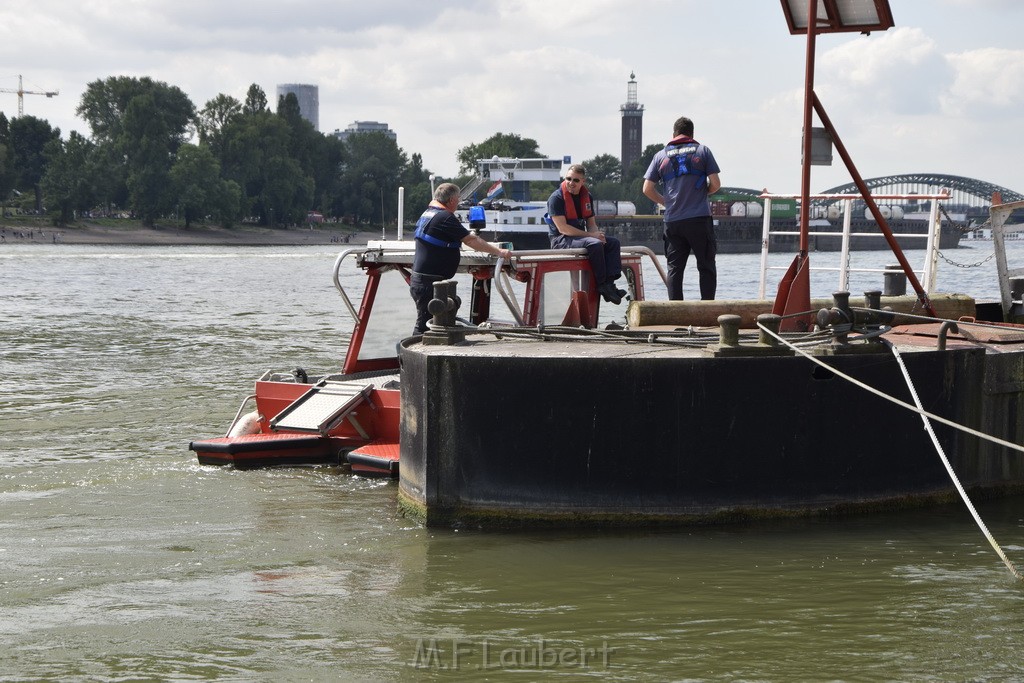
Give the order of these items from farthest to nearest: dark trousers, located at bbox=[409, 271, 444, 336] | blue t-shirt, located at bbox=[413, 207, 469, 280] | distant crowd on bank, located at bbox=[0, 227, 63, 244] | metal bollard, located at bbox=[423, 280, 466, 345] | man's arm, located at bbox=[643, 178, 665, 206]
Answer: distant crowd on bank, located at bbox=[0, 227, 63, 244] → man's arm, located at bbox=[643, 178, 665, 206] → dark trousers, located at bbox=[409, 271, 444, 336] → blue t-shirt, located at bbox=[413, 207, 469, 280] → metal bollard, located at bbox=[423, 280, 466, 345]

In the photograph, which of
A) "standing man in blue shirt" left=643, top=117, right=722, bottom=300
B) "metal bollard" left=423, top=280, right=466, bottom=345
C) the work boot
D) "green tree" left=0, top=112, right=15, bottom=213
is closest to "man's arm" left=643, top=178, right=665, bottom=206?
"standing man in blue shirt" left=643, top=117, right=722, bottom=300

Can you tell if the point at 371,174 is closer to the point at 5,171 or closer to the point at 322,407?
the point at 5,171

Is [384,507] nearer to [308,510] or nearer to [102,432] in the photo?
[308,510]

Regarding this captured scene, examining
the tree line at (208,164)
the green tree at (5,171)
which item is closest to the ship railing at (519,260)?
the tree line at (208,164)

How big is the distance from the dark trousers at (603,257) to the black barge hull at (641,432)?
282cm

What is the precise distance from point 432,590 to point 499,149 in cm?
15369

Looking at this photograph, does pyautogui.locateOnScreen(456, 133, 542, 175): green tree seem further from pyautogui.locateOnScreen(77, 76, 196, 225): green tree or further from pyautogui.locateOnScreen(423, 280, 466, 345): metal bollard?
pyautogui.locateOnScreen(423, 280, 466, 345): metal bollard

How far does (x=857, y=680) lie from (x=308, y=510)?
483cm

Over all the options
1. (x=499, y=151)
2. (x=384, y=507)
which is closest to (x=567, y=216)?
(x=384, y=507)

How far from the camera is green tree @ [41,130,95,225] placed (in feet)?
418

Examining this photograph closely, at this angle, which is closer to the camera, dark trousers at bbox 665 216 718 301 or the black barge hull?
the black barge hull

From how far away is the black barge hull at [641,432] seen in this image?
8.81 metres

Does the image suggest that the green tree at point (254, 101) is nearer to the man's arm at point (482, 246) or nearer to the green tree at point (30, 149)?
the green tree at point (30, 149)

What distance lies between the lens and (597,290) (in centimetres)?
1226
